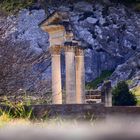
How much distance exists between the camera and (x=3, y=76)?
9891 mm

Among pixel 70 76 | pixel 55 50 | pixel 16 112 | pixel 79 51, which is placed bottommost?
pixel 16 112

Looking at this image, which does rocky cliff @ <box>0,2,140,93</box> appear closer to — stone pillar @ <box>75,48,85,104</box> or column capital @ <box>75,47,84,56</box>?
stone pillar @ <box>75,48,85,104</box>

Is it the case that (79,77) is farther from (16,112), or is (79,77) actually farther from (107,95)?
(16,112)

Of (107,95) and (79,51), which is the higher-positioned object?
(79,51)

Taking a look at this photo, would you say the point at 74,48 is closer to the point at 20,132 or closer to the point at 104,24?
the point at 20,132

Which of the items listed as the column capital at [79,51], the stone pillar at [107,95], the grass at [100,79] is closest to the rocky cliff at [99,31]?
the grass at [100,79]

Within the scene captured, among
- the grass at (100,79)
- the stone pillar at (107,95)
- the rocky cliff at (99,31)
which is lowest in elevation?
the stone pillar at (107,95)

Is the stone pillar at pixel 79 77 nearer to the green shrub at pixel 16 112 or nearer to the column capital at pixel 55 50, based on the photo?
the column capital at pixel 55 50

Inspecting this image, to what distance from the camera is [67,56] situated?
23875 mm

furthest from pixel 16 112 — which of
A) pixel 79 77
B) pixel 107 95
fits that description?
pixel 107 95

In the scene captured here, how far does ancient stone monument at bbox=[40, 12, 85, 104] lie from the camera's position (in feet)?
77.5

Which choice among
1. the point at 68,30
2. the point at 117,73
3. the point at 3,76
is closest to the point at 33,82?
the point at 3,76

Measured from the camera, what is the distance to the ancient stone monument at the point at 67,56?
23625 millimetres

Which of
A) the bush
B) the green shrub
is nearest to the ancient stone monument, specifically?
the bush
